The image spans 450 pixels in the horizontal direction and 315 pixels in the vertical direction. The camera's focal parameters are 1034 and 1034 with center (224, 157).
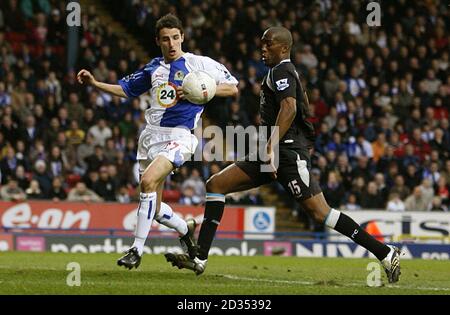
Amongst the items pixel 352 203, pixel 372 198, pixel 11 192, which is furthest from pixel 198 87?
pixel 372 198

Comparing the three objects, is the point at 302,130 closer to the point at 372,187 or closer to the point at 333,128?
the point at 372,187

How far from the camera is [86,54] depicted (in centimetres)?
2266

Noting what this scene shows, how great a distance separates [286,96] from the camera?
9836 millimetres

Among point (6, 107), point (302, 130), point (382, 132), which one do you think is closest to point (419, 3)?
point (382, 132)

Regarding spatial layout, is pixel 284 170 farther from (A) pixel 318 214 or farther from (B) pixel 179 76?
(B) pixel 179 76

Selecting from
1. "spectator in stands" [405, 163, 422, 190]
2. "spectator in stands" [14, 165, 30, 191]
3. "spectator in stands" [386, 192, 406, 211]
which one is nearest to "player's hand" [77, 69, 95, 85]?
"spectator in stands" [14, 165, 30, 191]

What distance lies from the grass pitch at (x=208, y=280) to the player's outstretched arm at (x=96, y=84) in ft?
6.16

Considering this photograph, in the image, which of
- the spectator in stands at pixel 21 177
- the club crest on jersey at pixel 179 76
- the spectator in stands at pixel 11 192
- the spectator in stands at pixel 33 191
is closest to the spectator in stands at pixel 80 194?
the spectator in stands at pixel 33 191

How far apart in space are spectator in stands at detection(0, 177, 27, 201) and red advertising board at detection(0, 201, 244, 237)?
0.10 meters

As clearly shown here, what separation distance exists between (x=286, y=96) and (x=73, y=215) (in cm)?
1050

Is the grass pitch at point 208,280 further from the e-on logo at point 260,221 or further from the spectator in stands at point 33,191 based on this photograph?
the e-on logo at point 260,221

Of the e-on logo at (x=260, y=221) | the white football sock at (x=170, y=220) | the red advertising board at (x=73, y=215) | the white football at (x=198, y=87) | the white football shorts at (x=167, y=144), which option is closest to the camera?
the white football at (x=198, y=87)

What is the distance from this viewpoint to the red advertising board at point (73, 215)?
62.8ft
